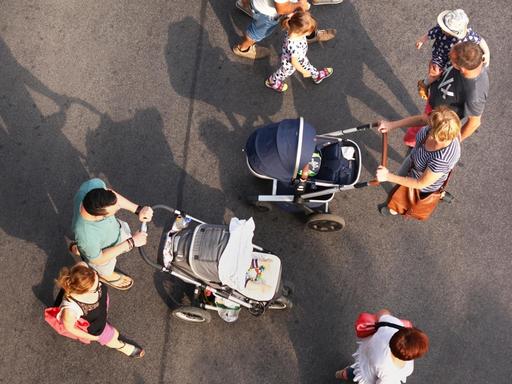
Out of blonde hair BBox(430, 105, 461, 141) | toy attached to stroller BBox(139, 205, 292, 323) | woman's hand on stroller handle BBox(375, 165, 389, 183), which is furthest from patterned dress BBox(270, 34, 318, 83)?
toy attached to stroller BBox(139, 205, 292, 323)

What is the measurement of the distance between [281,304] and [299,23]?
2.99 metres


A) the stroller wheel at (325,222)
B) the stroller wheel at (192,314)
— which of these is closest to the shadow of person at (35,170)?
the stroller wheel at (192,314)

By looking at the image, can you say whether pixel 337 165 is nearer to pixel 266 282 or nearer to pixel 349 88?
pixel 266 282

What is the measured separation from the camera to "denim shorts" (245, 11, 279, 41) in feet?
19.6

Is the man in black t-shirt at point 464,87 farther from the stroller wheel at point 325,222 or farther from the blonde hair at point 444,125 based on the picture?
the stroller wheel at point 325,222

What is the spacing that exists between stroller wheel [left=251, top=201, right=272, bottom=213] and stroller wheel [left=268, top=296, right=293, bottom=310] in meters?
1.06

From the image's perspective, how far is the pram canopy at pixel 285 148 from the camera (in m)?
4.68

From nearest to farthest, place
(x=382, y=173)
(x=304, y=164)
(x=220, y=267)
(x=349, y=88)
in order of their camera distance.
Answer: (x=220, y=267), (x=382, y=173), (x=304, y=164), (x=349, y=88)

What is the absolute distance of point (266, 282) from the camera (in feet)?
16.1

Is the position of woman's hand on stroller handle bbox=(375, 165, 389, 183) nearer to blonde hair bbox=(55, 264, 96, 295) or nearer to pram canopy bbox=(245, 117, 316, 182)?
pram canopy bbox=(245, 117, 316, 182)

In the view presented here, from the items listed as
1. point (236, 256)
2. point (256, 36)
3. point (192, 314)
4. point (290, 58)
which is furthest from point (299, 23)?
point (192, 314)

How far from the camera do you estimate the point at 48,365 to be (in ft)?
17.3

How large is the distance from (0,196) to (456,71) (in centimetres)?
524

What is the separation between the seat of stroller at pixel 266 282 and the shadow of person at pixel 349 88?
1975 millimetres
